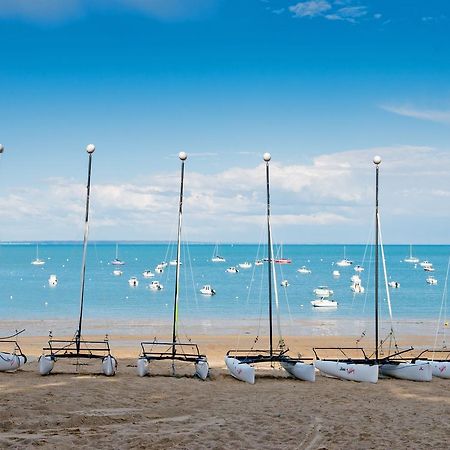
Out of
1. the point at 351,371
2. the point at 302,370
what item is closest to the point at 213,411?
the point at 302,370

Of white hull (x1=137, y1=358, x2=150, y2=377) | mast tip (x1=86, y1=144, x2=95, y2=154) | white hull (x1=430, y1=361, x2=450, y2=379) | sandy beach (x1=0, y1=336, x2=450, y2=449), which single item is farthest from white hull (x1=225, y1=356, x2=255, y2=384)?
mast tip (x1=86, y1=144, x2=95, y2=154)

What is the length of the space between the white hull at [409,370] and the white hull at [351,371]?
62.0 inches

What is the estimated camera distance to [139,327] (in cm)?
5031

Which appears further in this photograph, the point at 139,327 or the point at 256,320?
the point at 256,320

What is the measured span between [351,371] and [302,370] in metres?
2.05

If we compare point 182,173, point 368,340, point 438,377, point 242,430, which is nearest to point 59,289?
point 368,340

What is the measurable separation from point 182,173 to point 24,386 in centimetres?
1209

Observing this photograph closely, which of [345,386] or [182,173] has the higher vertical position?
[182,173]

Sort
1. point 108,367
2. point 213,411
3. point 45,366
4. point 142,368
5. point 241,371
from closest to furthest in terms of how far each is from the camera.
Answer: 1. point 213,411
2. point 45,366
3. point 108,367
4. point 142,368
5. point 241,371

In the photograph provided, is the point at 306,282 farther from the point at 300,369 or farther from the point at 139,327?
the point at 300,369

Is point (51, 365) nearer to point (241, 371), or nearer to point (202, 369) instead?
point (202, 369)

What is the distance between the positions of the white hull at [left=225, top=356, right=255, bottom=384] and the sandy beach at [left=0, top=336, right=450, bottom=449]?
0.35 m

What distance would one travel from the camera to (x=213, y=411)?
1731 centimetres

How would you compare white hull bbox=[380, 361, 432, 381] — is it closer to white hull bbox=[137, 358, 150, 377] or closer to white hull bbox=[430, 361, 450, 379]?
white hull bbox=[430, 361, 450, 379]
